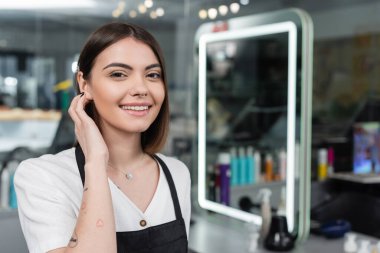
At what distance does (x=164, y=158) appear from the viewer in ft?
3.84

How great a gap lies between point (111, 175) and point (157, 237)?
163 mm

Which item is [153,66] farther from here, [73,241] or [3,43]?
[3,43]

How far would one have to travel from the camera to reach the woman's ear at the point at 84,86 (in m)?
0.97

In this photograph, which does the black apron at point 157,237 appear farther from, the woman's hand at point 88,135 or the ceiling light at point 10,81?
the ceiling light at point 10,81

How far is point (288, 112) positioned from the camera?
1543 mm

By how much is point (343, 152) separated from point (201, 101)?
0.98 metres

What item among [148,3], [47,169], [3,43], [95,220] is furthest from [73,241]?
[3,43]

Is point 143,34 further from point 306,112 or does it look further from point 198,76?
point 198,76

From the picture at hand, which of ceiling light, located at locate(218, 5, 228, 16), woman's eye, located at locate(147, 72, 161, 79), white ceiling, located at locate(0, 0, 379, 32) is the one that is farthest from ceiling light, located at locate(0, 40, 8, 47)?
woman's eye, located at locate(147, 72, 161, 79)

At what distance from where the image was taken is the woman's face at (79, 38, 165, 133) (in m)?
0.93

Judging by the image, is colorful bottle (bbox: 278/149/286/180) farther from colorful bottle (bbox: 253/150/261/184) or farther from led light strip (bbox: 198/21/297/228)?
led light strip (bbox: 198/21/297/228)

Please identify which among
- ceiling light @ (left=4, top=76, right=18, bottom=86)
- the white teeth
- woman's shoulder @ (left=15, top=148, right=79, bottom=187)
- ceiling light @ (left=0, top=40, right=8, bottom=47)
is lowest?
woman's shoulder @ (left=15, top=148, right=79, bottom=187)

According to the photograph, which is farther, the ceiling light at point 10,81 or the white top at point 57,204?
the ceiling light at point 10,81

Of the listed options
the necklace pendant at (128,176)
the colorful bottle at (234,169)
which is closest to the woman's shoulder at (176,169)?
the necklace pendant at (128,176)
